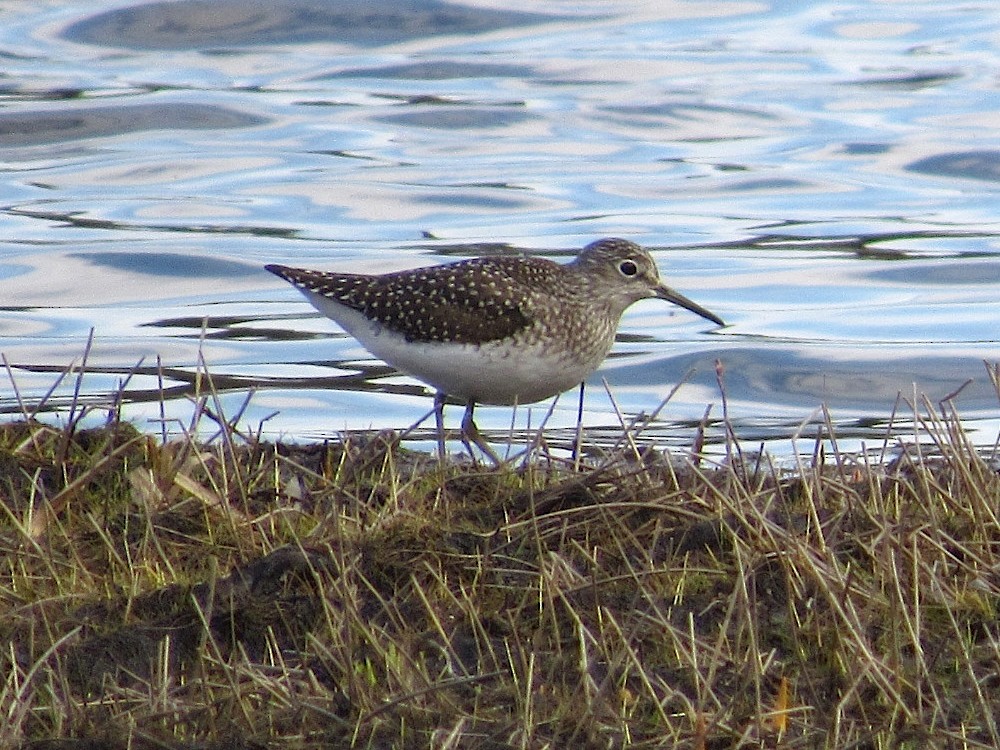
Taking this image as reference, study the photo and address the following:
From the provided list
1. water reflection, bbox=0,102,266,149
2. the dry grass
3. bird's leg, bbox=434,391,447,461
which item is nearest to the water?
water reflection, bbox=0,102,266,149

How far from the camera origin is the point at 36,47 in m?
22.7

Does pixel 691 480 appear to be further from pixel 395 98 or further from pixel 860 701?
pixel 395 98

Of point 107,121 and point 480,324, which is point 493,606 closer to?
point 480,324

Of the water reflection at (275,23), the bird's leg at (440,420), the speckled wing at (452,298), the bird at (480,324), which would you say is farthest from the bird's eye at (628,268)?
the water reflection at (275,23)

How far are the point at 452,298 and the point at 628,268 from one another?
4.23ft

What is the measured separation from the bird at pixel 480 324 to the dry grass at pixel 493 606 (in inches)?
65.8

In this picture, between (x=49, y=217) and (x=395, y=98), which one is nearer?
(x=49, y=217)

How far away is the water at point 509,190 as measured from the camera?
11555mm

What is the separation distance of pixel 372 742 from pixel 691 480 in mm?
2085

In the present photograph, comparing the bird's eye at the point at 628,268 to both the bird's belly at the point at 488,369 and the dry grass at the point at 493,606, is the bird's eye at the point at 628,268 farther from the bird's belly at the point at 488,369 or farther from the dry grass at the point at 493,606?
the dry grass at the point at 493,606

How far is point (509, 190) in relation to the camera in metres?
17.8

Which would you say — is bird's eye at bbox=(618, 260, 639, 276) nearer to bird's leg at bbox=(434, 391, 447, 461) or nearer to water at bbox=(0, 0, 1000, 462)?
water at bbox=(0, 0, 1000, 462)

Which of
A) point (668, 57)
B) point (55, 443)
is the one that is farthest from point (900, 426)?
point (668, 57)

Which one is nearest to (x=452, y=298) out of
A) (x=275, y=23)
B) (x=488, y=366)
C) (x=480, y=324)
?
(x=480, y=324)
